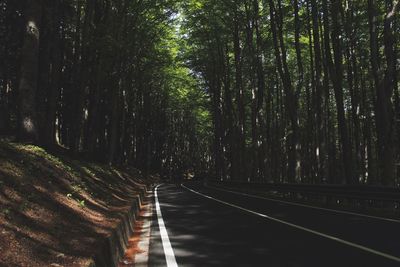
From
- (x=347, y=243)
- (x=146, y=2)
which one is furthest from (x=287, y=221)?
(x=146, y=2)

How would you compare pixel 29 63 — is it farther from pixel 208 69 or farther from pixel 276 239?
pixel 208 69

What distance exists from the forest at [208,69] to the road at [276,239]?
6094mm

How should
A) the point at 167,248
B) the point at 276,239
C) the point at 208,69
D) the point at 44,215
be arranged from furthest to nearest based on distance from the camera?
the point at 208,69 → the point at 276,239 → the point at 167,248 → the point at 44,215

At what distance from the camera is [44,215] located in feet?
26.7

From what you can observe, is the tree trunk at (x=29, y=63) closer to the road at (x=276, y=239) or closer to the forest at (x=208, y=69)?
the forest at (x=208, y=69)

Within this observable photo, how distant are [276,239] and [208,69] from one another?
40.4 meters

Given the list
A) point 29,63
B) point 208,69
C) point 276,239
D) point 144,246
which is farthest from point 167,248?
point 208,69

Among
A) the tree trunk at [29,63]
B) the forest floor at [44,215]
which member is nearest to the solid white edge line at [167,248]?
the forest floor at [44,215]

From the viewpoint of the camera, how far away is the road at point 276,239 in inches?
291

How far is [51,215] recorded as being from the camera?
841cm

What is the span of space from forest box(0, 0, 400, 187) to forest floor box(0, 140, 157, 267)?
2793 mm

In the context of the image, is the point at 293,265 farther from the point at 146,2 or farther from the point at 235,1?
the point at 235,1

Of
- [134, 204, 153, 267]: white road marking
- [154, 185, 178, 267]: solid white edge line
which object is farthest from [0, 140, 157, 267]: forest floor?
[154, 185, 178, 267]: solid white edge line

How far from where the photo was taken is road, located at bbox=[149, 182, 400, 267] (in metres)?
7.40
